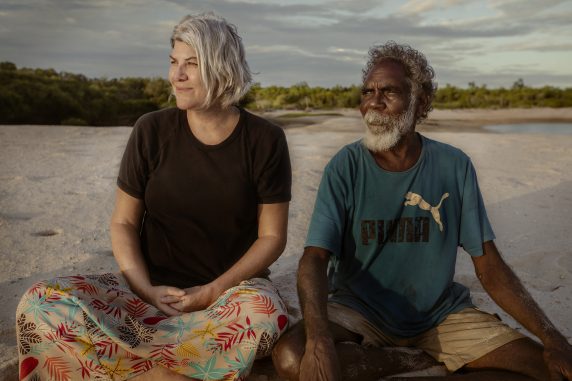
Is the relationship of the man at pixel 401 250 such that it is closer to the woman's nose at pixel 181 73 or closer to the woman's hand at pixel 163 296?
the woman's hand at pixel 163 296

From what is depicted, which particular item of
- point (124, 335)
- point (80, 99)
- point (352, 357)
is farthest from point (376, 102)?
point (80, 99)

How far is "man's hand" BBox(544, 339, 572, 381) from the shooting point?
1.64 meters

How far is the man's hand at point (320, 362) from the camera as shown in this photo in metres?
1.60

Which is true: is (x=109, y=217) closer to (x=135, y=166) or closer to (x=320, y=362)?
(x=135, y=166)

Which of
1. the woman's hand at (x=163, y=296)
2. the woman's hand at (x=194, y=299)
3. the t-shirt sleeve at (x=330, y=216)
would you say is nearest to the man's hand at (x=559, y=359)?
the t-shirt sleeve at (x=330, y=216)

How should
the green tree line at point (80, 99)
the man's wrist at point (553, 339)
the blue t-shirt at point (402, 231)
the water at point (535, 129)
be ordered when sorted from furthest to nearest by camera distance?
the water at point (535, 129) < the green tree line at point (80, 99) < the blue t-shirt at point (402, 231) < the man's wrist at point (553, 339)

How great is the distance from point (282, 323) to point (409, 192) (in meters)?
0.85

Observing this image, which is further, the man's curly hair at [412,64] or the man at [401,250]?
the man's curly hair at [412,64]

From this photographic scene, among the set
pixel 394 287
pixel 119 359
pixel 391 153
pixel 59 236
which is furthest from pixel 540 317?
pixel 59 236

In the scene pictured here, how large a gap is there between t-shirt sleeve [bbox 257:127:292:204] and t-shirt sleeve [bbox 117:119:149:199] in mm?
610

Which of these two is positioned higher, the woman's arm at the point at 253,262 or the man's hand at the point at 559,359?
the woman's arm at the point at 253,262

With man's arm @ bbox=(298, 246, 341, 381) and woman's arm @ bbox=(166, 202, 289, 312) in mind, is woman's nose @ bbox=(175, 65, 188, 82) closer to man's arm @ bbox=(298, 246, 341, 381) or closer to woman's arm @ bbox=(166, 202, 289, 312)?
woman's arm @ bbox=(166, 202, 289, 312)

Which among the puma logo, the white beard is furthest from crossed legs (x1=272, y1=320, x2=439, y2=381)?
the white beard

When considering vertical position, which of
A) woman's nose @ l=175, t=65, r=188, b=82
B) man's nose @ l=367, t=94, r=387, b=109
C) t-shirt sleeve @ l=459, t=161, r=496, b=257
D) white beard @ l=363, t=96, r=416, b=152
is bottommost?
t-shirt sleeve @ l=459, t=161, r=496, b=257
